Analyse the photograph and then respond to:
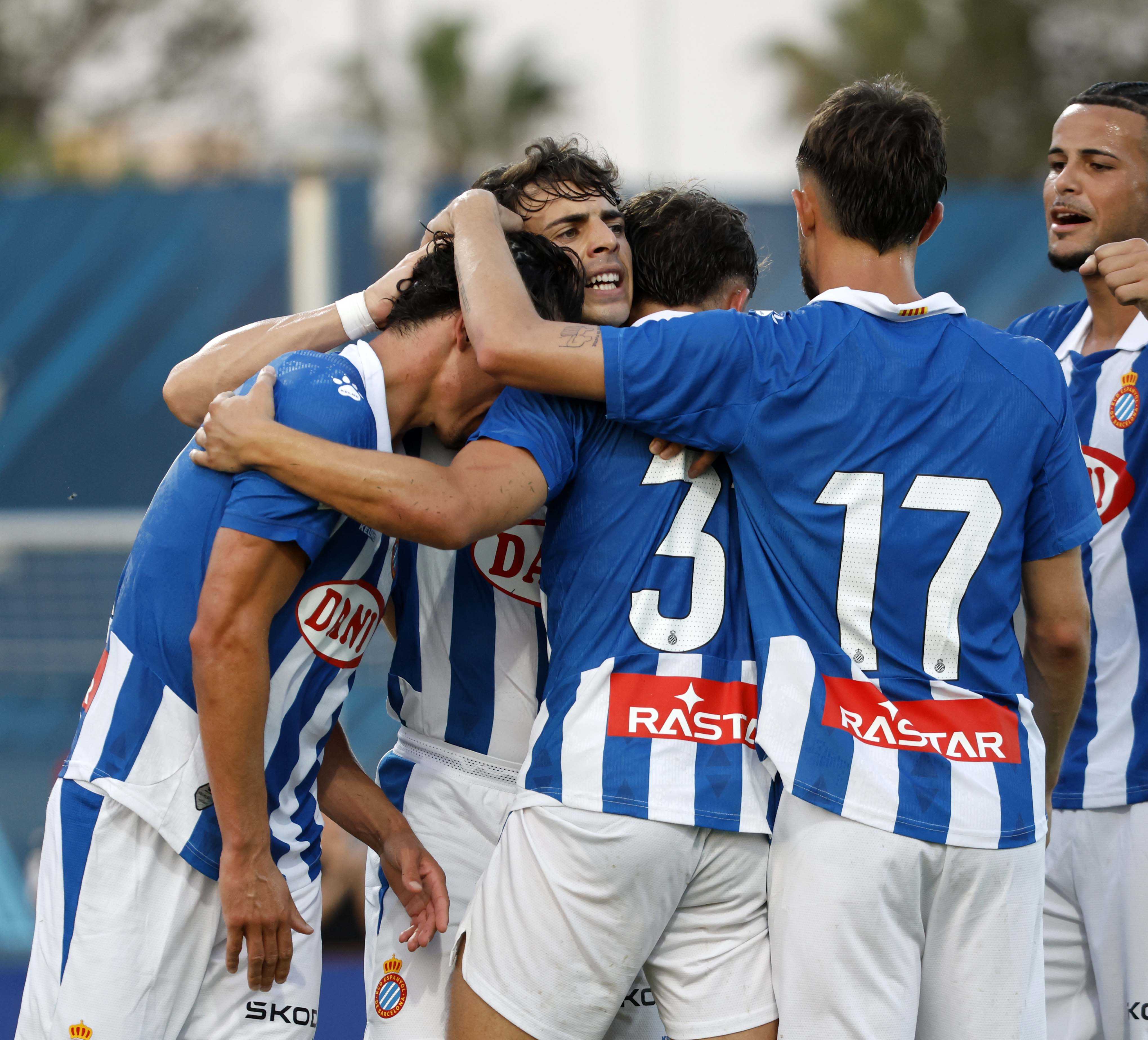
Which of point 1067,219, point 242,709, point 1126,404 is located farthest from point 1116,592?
point 242,709

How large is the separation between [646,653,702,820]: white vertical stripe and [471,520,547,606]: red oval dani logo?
0.54m

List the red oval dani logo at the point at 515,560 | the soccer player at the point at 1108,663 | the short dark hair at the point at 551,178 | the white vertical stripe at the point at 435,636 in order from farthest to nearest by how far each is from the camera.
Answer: the soccer player at the point at 1108,663
the short dark hair at the point at 551,178
the white vertical stripe at the point at 435,636
the red oval dani logo at the point at 515,560

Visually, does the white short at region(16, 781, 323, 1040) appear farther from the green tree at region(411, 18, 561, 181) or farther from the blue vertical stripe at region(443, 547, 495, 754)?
the green tree at region(411, 18, 561, 181)

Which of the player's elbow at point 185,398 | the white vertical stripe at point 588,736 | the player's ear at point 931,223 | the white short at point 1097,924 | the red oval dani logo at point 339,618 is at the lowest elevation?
the white short at point 1097,924

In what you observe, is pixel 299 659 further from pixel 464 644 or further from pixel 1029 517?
pixel 1029 517

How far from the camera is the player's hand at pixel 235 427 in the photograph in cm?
239

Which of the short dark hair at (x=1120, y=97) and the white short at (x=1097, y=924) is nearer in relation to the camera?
the white short at (x=1097, y=924)

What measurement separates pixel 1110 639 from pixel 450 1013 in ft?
6.68

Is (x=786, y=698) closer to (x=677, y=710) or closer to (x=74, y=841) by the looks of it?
(x=677, y=710)

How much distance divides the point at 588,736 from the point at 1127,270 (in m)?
1.75

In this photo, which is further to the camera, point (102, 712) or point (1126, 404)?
point (1126, 404)

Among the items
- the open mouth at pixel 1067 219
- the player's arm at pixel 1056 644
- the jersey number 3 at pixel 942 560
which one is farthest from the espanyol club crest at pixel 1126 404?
the jersey number 3 at pixel 942 560

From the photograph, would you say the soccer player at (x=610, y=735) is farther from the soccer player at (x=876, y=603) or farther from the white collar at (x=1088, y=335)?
the white collar at (x=1088, y=335)

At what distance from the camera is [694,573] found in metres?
2.51
